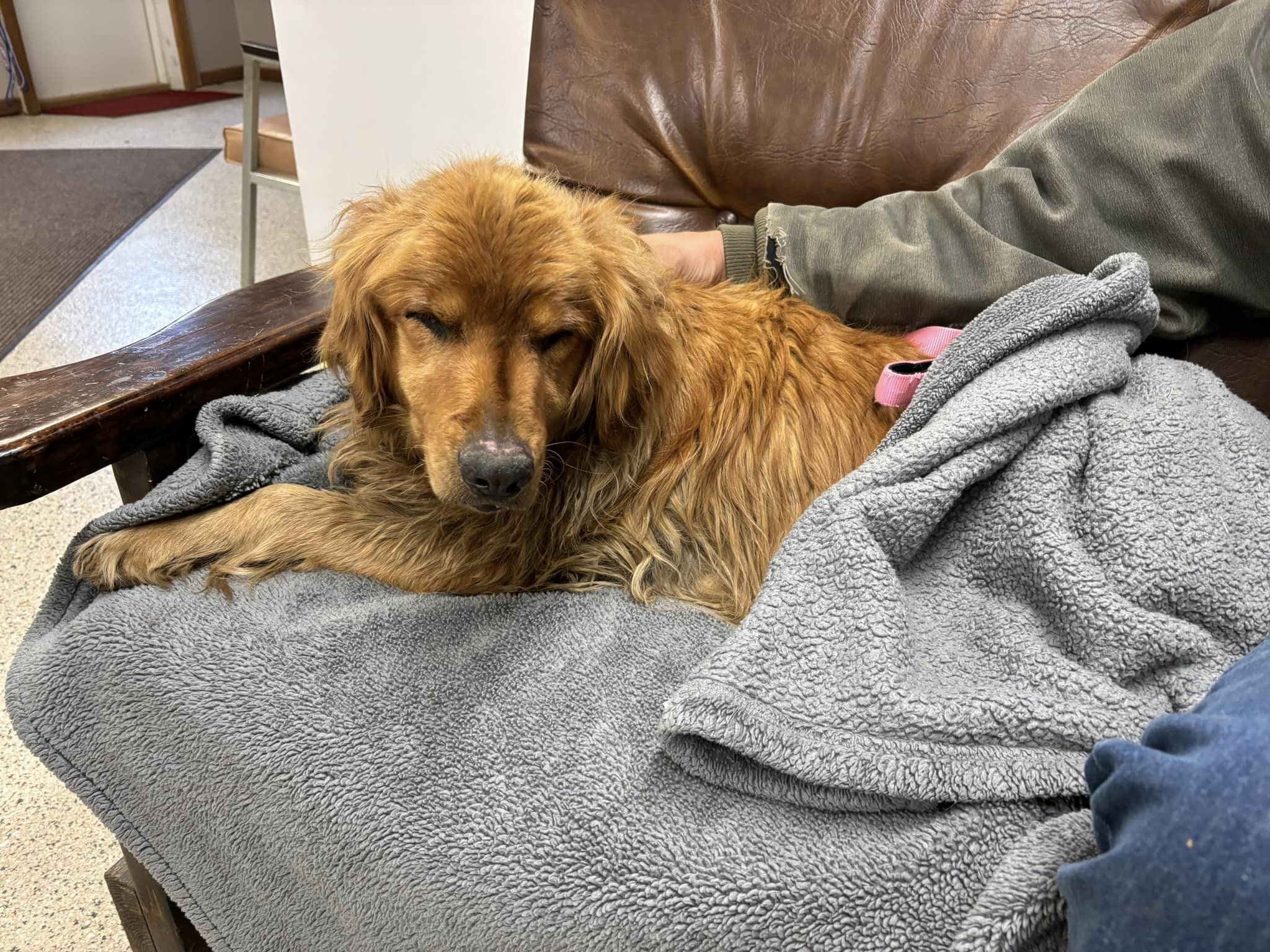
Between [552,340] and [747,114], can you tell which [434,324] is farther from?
[747,114]

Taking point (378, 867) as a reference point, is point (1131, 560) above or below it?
above

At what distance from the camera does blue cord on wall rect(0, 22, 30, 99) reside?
498 centimetres

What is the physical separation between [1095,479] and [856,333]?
46cm

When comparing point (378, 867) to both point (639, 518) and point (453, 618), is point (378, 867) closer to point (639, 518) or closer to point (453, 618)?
point (453, 618)

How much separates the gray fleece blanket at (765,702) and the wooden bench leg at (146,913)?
11cm

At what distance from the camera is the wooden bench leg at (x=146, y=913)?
1.03 metres

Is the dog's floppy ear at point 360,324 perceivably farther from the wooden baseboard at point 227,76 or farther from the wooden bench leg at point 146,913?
the wooden baseboard at point 227,76

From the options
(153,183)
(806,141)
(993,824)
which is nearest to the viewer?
(993,824)

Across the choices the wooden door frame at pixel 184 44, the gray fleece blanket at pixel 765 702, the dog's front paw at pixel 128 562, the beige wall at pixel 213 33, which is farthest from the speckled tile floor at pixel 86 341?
the dog's front paw at pixel 128 562

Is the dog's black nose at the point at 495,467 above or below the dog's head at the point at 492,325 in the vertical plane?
below

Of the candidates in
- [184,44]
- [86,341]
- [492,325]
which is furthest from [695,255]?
[184,44]

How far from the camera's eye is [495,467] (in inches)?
36.4

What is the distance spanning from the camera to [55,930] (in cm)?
125

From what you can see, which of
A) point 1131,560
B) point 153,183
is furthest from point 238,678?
point 153,183
